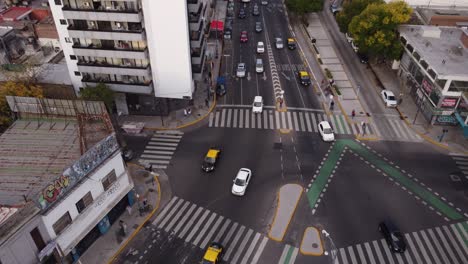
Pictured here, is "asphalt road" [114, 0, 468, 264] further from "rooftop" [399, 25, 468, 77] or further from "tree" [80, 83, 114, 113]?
"rooftop" [399, 25, 468, 77]

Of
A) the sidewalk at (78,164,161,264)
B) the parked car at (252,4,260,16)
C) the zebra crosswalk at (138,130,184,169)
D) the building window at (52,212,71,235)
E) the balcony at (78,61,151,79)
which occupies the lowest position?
the sidewalk at (78,164,161,264)

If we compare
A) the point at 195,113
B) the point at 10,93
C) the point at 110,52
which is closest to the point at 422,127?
the point at 195,113

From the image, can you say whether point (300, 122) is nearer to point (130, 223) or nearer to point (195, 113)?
point (195, 113)

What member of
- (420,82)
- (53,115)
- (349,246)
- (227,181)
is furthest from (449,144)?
(53,115)

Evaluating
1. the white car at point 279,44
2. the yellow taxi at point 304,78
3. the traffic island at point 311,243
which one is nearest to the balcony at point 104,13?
the yellow taxi at point 304,78

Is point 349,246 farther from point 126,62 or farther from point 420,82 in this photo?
point 126,62

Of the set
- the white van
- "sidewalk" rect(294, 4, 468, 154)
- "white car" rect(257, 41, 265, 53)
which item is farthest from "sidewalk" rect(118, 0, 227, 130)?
"sidewalk" rect(294, 4, 468, 154)
